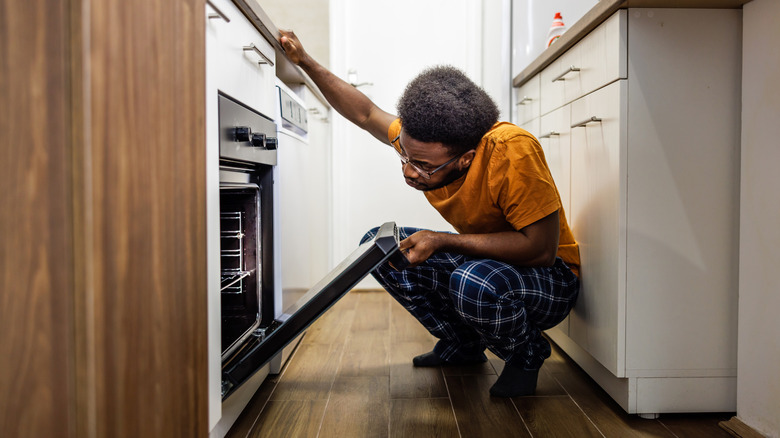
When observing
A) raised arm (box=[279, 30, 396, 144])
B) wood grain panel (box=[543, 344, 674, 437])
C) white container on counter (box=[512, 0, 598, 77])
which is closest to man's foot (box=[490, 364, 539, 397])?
wood grain panel (box=[543, 344, 674, 437])

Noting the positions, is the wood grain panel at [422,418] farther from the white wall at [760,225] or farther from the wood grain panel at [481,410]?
the white wall at [760,225]

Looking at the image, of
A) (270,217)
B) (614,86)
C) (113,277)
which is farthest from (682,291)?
(113,277)

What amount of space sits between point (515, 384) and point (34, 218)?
1264 mm

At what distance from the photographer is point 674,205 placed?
128 cm

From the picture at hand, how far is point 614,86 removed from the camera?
131 cm

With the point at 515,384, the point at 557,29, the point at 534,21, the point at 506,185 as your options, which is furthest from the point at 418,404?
the point at 534,21

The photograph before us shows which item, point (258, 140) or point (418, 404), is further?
point (418, 404)

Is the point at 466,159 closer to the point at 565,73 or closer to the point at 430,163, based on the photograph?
the point at 430,163

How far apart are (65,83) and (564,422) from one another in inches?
47.9

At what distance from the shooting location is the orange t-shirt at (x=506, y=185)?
131 centimetres

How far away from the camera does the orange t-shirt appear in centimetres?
131

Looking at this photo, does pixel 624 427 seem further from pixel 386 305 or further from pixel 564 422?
pixel 386 305

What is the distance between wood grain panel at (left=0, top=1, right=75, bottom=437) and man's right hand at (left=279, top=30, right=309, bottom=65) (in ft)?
3.56

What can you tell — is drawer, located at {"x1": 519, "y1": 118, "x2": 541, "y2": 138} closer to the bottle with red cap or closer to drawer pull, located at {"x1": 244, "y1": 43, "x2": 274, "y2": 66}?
the bottle with red cap
